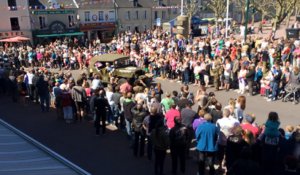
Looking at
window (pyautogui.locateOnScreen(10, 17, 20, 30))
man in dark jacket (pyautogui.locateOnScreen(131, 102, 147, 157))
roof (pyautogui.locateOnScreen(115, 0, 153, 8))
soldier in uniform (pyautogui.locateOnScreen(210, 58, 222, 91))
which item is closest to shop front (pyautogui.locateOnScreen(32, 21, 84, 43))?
window (pyautogui.locateOnScreen(10, 17, 20, 30))

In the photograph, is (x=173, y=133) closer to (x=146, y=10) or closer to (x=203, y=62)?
(x=203, y=62)

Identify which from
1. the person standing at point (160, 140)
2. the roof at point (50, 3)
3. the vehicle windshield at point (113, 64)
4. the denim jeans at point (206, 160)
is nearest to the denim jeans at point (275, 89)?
the denim jeans at point (206, 160)

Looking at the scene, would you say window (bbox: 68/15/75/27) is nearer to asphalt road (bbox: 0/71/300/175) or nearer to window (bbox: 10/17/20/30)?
window (bbox: 10/17/20/30)

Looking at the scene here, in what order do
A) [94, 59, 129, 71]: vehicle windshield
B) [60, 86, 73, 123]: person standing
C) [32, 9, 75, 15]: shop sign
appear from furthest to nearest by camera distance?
[32, 9, 75, 15]: shop sign, [94, 59, 129, 71]: vehicle windshield, [60, 86, 73, 123]: person standing

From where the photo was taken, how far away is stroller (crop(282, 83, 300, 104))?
542 inches

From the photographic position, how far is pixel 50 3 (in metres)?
43.6

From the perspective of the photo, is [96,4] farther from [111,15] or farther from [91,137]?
[91,137]

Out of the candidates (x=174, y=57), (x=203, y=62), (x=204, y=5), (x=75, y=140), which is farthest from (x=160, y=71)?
(x=204, y=5)

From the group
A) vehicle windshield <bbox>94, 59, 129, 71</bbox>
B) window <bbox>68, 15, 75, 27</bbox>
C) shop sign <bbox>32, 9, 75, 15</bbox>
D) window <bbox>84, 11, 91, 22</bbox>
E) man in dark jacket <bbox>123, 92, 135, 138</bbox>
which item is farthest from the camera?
window <bbox>84, 11, 91, 22</bbox>

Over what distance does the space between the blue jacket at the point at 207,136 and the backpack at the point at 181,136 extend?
0.33m

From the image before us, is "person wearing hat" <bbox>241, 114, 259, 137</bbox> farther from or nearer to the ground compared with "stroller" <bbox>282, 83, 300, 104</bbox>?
farther from the ground


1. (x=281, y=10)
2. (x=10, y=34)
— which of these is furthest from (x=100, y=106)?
(x=10, y=34)

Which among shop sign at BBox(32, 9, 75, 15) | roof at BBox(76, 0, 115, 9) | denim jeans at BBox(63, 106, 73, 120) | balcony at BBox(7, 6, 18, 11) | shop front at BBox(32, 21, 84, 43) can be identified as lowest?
denim jeans at BBox(63, 106, 73, 120)

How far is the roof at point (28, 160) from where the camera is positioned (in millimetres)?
6789
